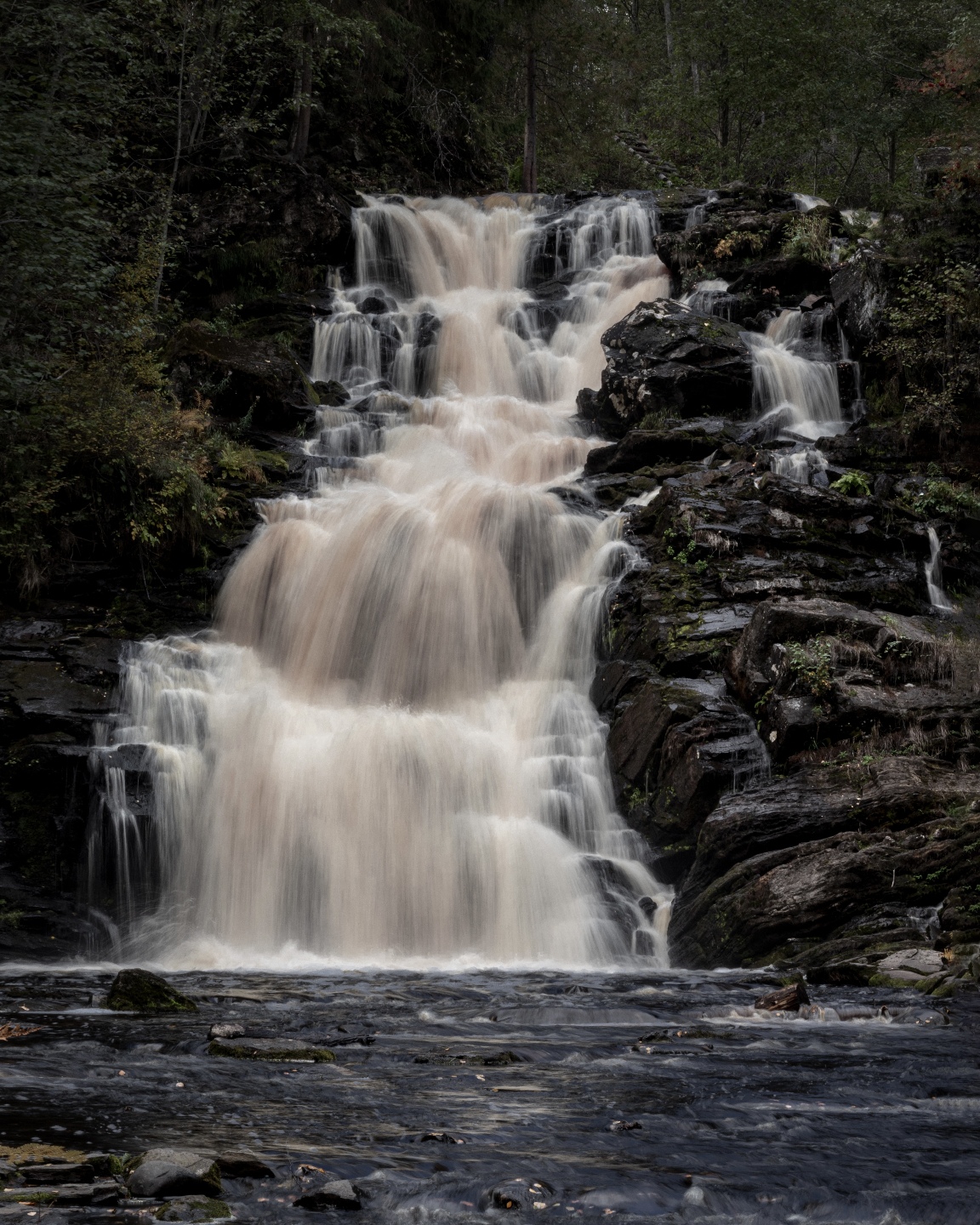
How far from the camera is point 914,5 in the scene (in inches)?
1300

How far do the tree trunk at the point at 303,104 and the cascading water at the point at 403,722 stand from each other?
9057 mm

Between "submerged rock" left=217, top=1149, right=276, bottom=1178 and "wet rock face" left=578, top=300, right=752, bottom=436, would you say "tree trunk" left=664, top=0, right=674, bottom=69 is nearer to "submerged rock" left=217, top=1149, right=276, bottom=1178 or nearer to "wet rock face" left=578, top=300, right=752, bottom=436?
"wet rock face" left=578, top=300, right=752, bottom=436

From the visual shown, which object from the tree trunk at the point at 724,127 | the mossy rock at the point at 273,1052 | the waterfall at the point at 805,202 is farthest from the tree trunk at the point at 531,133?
Result: the mossy rock at the point at 273,1052

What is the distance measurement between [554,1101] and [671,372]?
16.8 meters

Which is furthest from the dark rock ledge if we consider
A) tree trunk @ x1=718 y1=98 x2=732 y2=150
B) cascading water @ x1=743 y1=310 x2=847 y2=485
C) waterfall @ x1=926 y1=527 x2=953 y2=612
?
tree trunk @ x1=718 y1=98 x2=732 y2=150

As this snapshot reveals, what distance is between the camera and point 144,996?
8484mm

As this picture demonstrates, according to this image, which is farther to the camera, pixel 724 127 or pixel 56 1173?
pixel 724 127

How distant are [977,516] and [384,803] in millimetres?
10578

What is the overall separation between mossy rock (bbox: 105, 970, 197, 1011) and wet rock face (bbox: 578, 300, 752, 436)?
14.9 meters

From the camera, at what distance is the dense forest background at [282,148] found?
15570 millimetres

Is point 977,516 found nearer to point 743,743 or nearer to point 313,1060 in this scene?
point 743,743

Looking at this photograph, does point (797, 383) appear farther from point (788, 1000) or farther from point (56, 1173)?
point (56, 1173)

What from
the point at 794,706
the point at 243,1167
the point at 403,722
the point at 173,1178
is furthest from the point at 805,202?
the point at 173,1178

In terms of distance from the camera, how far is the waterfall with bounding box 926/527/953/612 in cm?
1568
